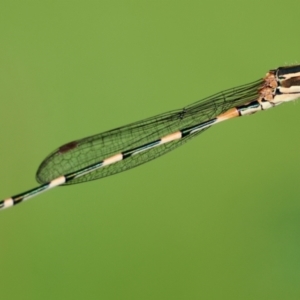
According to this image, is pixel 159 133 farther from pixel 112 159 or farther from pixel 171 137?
pixel 112 159

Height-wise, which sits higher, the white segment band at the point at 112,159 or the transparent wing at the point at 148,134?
the transparent wing at the point at 148,134

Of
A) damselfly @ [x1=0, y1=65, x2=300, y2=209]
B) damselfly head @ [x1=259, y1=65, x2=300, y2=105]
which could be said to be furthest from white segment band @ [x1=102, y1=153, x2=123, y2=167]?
damselfly head @ [x1=259, y1=65, x2=300, y2=105]

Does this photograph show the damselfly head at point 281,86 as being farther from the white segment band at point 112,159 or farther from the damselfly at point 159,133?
the white segment band at point 112,159

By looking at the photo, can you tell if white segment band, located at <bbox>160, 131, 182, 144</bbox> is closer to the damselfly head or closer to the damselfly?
the damselfly

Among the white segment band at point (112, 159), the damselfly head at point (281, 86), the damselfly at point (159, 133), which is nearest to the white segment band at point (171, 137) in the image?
the damselfly at point (159, 133)

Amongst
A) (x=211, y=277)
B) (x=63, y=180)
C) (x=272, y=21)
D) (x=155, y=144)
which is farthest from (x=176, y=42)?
(x=211, y=277)

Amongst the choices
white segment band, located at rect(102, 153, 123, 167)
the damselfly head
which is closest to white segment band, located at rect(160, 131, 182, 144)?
white segment band, located at rect(102, 153, 123, 167)

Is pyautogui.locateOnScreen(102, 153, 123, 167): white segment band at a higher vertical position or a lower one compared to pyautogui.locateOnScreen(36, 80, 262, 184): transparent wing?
lower
